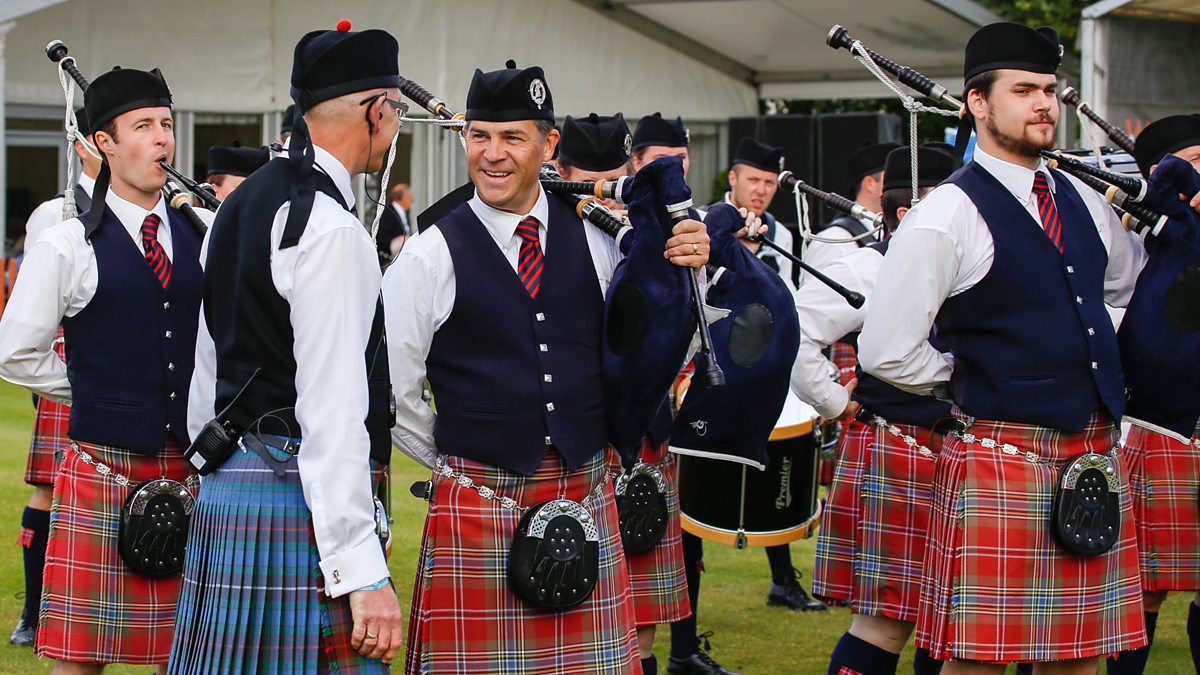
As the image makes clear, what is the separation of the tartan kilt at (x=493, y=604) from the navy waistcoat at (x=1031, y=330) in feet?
2.84

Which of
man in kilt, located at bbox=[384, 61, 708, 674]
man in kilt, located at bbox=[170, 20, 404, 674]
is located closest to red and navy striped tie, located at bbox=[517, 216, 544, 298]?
man in kilt, located at bbox=[384, 61, 708, 674]

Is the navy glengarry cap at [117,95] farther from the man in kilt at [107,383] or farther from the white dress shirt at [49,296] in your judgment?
the white dress shirt at [49,296]

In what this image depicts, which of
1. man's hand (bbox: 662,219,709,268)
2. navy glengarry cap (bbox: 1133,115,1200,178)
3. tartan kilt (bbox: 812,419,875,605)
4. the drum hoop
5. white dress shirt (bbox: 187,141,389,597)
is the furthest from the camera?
the drum hoop

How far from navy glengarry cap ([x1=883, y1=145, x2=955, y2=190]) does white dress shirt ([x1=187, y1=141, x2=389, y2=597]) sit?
2.41 metres

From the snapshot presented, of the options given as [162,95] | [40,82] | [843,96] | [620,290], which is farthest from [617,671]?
[843,96]

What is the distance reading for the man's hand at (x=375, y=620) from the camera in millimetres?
2268

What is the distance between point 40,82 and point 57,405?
8.52m

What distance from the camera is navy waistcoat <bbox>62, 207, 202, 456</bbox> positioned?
11.2 ft

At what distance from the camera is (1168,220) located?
331 centimetres

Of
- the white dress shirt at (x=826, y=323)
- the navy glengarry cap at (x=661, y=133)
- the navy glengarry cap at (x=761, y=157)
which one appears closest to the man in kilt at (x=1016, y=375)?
the white dress shirt at (x=826, y=323)

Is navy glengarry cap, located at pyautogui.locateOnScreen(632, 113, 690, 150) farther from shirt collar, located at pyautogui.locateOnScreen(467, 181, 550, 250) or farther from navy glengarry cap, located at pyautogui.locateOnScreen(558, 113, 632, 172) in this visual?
shirt collar, located at pyautogui.locateOnScreen(467, 181, 550, 250)

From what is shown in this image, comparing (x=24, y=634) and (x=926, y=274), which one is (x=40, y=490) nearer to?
(x=24, y=634)

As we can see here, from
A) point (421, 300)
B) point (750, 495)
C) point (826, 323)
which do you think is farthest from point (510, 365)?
point (750, 495)

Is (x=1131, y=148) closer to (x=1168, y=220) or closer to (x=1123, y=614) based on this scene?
(x=1168, y=220)
